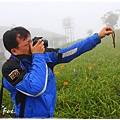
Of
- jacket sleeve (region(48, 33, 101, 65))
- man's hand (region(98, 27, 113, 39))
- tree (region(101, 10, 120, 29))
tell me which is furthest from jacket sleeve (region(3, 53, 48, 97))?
tree (region(101, 10, 120, 29))

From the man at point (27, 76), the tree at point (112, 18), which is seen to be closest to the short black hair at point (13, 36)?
the man at point (27, 76)

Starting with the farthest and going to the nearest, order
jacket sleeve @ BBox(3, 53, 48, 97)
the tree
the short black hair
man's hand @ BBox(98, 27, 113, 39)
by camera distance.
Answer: the tree < man's hand @ BBox(98, 27, 113, 39) < the short black hair < jacket sleeve @ BBox(3, 53, 48, 97)

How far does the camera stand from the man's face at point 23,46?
113 centimetres

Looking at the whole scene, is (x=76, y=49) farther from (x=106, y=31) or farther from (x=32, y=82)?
(x=32, y=82)

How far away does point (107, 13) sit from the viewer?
26938 mm

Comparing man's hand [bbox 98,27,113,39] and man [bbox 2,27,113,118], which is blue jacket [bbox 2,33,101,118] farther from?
man's hand [bbox 98,27,113,39]

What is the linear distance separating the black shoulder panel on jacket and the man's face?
0.06 meters

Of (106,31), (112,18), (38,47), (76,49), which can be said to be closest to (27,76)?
(38,47)

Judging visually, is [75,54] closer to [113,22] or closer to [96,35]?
[96,35]

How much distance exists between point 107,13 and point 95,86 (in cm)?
2545

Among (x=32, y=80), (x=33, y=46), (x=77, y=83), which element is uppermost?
(x=33, y=46)

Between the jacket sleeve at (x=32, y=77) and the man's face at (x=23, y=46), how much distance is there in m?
0.07

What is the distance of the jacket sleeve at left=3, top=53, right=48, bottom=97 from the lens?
1041 mm

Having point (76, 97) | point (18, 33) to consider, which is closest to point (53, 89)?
point (18, 33)
